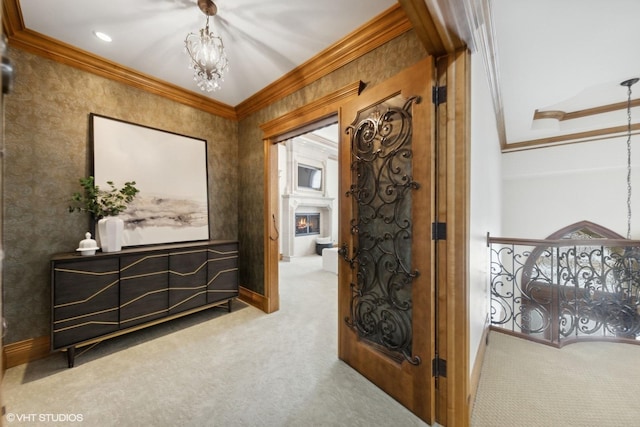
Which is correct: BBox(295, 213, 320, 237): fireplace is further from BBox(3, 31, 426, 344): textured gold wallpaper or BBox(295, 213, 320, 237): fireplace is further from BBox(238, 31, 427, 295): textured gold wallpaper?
BBox(3, 31, 426, 344): textured gold wallpaper

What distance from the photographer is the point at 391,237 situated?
6.26ft

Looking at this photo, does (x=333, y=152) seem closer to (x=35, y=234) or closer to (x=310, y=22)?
(x=310, y=22)

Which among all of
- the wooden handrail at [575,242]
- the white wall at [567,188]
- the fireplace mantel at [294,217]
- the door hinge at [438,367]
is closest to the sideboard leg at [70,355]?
the door hinge at [438,367]

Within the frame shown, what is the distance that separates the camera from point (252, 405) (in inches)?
71.2

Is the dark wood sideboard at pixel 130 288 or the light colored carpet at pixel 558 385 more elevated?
the dark wood sideboard at pixel 130 288

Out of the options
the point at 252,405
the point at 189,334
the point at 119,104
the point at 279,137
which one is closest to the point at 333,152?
the point at 279,137

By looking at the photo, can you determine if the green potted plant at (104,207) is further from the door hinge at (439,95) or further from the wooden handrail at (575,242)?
the wooden handrail at (575,242)

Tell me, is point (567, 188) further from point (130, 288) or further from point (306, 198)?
point (130, 288)

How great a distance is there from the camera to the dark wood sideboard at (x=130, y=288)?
7.02ft

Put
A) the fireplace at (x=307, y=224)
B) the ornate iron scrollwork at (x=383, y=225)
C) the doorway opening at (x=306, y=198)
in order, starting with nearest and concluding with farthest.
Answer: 1. the ornate iron scrollwork at (x=383, y=225)
2. the doorway opening at (x=306, y=198)
3. the fireplace at (x=307, y=224)

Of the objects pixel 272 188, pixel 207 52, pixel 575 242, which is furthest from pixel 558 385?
pixel 207 52

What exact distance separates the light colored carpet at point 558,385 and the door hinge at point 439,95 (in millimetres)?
2087

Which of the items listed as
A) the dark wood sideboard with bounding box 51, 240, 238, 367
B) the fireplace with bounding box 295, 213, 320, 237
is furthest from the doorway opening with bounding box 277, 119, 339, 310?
the dark wood sideboard with bounding box 51, 240, 238, 367

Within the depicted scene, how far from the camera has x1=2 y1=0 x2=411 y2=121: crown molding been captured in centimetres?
204
